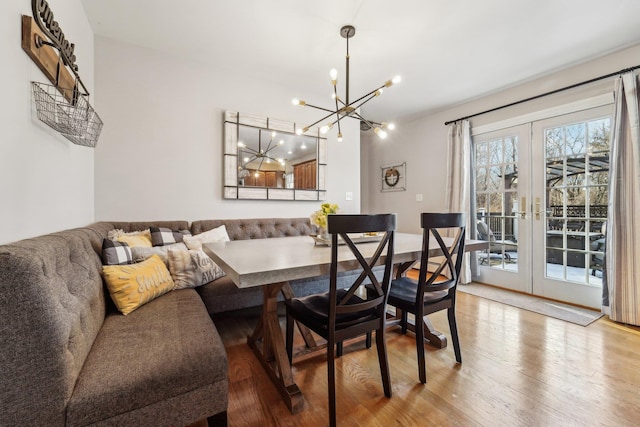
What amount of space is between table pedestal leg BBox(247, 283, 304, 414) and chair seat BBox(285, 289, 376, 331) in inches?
4.6

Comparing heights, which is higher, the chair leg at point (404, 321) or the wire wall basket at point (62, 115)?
the wire wall basket at point (62, 115)

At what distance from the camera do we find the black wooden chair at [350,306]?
1.20m

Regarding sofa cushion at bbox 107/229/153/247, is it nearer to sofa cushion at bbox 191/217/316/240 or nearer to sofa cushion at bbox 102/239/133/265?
sofa cushion at bbox 102/239/133/265

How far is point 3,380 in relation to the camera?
2.35ft

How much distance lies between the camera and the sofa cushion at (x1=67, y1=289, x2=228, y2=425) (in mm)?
832

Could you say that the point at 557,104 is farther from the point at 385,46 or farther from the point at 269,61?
the point at 269,61

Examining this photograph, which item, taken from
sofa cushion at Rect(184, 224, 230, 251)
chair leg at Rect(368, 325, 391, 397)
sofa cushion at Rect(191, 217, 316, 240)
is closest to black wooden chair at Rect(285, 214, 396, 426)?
chair leg at Rect(368, 325, 391, 397)

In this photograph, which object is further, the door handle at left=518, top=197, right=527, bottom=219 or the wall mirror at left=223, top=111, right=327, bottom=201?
the door handle at left=518, top=197, right=527, bottom=219

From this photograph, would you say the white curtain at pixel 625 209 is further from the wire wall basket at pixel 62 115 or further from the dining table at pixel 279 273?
the wire wall basket at pixel 62 115

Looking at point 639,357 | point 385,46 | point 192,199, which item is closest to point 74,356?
point 192,199

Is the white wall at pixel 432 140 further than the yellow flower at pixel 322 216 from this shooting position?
Yes

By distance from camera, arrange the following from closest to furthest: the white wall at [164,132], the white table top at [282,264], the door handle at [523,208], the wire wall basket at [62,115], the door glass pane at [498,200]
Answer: the white table top at [282,264] → the wire wall basket at [62,115] → the white wall at [164,132] → the door handle at [523,208] → the door glass pane at [498,200]

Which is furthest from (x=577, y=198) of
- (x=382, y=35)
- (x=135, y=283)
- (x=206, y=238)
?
(x=135, y=283)

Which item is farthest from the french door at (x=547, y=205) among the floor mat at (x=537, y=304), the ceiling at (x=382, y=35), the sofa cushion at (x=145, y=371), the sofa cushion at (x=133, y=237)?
the sofa cushion at (x=133, y=237)
